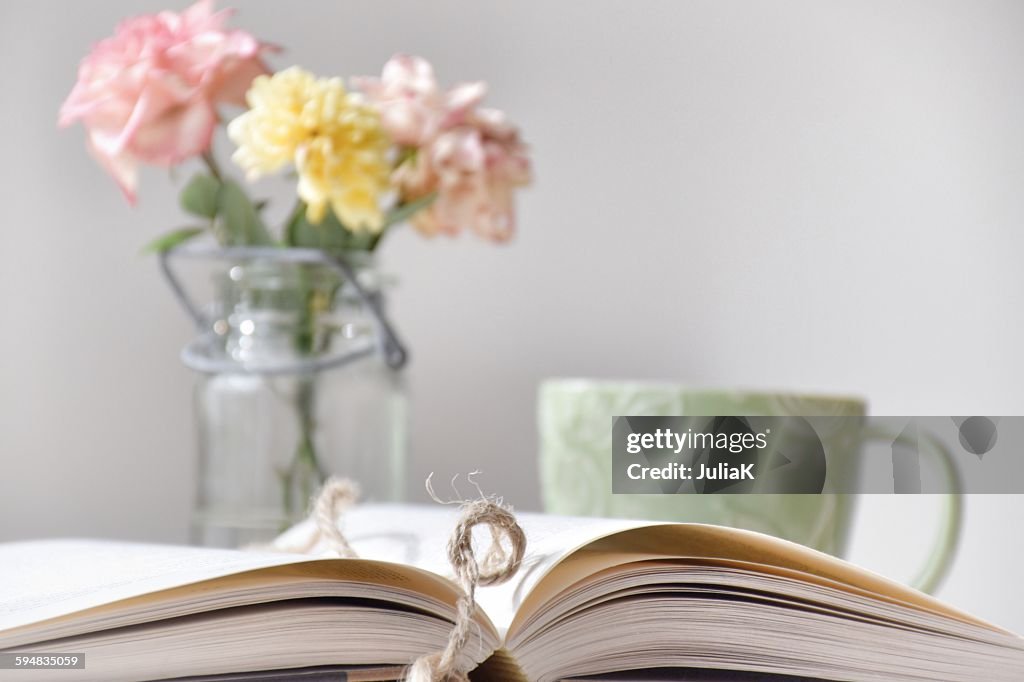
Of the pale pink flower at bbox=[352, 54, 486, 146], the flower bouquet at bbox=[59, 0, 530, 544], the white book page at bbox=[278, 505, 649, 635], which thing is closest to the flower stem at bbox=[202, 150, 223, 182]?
the flower bouquet at bbox=[59, 0, 530, 544]

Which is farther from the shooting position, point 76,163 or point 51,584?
point 76,163

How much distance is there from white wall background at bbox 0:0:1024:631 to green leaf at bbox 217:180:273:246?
31 cm

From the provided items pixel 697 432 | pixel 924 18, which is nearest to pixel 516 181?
pixel 697 432

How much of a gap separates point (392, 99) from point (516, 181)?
12 centimetres

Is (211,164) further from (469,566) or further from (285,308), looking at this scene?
(469,566)

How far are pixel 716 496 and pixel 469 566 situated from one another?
27 cm

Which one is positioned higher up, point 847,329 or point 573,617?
point 847,329

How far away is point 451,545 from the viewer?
38 cm

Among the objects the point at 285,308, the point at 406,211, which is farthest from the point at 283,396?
the point at 406,211

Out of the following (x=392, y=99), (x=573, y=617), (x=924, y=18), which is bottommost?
(x=573, y=617)

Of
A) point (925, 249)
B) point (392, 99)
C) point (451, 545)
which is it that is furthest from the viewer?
point (925, 249)

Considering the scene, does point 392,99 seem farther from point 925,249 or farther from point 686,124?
point 925,249

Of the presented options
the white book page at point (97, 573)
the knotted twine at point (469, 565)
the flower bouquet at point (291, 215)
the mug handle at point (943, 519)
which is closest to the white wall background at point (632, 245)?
the flower bouquet at point (291, 215)

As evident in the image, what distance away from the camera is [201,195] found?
2.34ft
